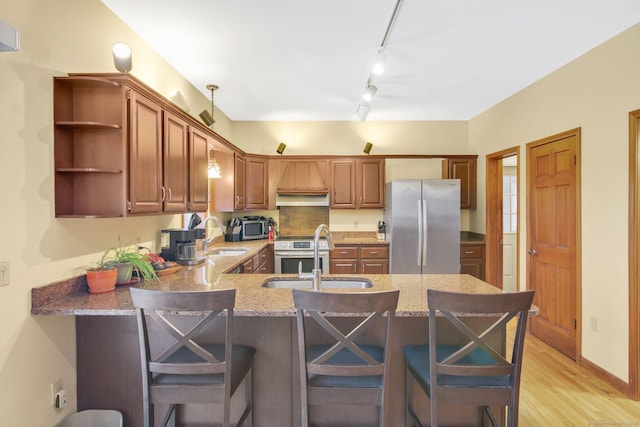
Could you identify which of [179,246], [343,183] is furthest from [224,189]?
[343,183]

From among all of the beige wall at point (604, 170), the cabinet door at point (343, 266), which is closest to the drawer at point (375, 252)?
the cabinet door at point (343, 266)

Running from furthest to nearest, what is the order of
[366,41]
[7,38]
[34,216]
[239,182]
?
[239,182] < [366,41] < [34,216] < [7,38]

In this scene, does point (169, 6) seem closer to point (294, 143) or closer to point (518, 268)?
point (294, 143)

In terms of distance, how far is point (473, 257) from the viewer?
4656mm

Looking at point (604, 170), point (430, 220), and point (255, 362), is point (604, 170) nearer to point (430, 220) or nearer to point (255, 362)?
point (430, 220)

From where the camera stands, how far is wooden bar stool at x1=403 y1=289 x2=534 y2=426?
1396 mm

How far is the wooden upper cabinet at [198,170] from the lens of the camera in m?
2.82

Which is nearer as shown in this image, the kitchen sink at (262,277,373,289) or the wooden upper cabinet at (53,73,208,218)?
the wooden upper cabinet at (53,73,208,218)

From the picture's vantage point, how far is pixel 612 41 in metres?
2.68

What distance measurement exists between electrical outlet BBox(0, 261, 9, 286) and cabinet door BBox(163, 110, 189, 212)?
0.90 meters

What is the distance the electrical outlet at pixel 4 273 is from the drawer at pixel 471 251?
4571mm

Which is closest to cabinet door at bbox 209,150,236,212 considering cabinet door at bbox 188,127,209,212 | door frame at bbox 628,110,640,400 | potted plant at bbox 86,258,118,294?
cabinet door at bbox 188,127,209,212

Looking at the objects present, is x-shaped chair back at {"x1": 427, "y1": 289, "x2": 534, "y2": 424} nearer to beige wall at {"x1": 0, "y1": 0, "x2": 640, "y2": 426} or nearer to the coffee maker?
beige wall at {"x1": 0, "y1": 0, "x2": 640, "y2": 426}

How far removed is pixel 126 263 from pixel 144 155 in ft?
2.31
